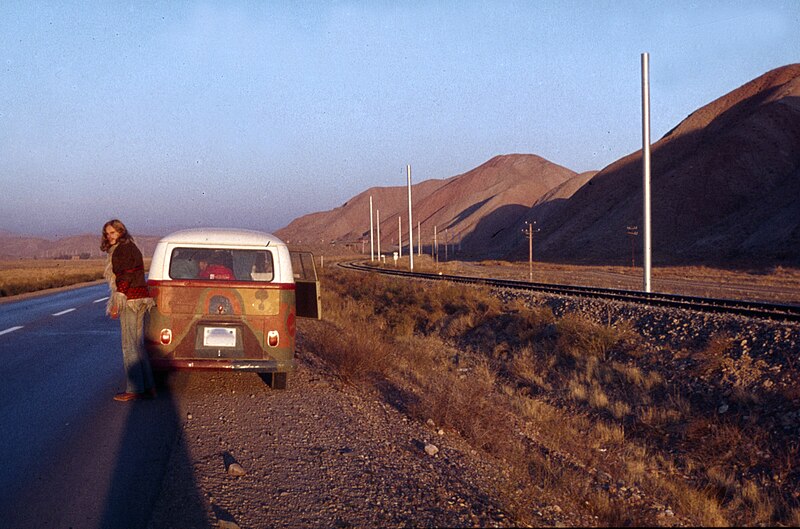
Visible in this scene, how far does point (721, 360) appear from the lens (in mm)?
11203

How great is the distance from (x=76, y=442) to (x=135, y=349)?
160 cm

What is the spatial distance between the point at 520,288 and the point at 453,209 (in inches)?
5595

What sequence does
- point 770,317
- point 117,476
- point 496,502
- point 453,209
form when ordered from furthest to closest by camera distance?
1. point 453,209
2. point 770,317
3. point 117,476
4. point 496,502

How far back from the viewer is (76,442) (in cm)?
640

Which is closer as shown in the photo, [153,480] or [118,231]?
[153,480]

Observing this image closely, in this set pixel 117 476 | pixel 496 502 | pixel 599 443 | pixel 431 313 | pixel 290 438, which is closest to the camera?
pixel 496 502

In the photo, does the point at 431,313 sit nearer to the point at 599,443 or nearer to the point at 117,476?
the point at 599,443

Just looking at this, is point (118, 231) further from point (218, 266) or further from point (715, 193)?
point (715, 193)

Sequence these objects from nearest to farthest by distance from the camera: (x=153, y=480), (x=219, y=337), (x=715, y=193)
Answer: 1. (x=153, y=480)
2. (x=219, y=337)
3. (x=715, y=193)

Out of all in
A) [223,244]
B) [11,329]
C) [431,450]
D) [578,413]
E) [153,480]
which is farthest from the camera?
[11,329]

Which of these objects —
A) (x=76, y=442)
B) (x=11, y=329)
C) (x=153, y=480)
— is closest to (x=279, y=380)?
(x=76, y=442)

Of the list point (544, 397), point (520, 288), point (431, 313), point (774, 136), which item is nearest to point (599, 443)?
point (544, 397)

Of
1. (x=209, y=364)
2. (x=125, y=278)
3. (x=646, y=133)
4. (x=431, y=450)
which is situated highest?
(x=646, y=133)

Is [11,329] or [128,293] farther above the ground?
[128,293]
